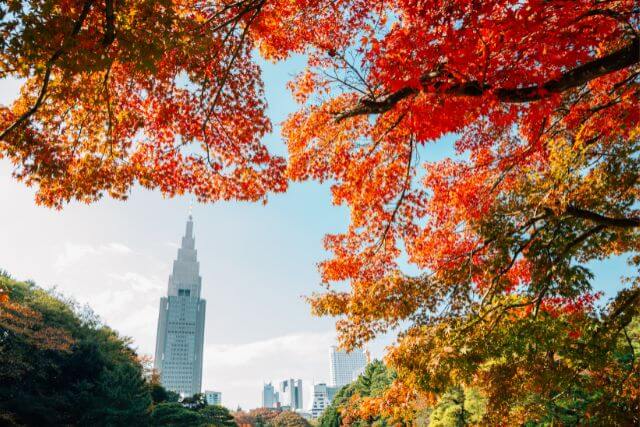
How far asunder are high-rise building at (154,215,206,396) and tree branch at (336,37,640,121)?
16878 cm

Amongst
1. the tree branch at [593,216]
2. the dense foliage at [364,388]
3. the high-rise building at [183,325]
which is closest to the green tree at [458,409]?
the tree branch at [593,216]

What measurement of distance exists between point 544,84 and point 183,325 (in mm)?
178224

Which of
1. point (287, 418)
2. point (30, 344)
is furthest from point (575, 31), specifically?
point (287, 418)

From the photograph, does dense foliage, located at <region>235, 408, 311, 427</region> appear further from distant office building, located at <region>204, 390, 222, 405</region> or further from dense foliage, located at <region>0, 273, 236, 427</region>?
distant office building, located at <region>204, 390, 222, 405</region>

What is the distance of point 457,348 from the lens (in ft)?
20.9

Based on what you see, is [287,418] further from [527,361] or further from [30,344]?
[527,361]

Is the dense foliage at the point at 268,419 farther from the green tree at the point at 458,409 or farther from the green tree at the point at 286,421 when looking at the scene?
the green tree at the point at 458,409

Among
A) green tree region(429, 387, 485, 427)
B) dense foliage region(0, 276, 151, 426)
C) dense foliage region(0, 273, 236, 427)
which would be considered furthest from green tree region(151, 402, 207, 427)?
green tree region(429, 387, 485, 427)

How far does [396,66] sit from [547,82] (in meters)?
1.69

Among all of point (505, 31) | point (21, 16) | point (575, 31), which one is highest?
point (575, 31)

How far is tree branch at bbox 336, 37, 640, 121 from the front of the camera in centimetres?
483

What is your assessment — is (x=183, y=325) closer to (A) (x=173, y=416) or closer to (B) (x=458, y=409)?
(A) (x=173, y=416)

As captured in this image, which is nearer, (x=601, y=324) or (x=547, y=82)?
(x=547, y=82)

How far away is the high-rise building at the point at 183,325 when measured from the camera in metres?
165
